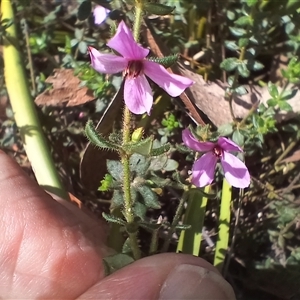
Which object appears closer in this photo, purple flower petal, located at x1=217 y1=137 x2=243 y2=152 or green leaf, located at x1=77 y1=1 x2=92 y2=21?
purple flower petal, located at x1=217 y1=137 x2=243 y2=152

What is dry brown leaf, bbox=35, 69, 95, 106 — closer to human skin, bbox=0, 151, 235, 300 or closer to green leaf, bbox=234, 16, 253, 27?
human skin, bbox=0, 151, 235, 300

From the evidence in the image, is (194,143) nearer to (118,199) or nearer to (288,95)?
(118,199)

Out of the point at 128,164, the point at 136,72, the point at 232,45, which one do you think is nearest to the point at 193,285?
the point at 128,164

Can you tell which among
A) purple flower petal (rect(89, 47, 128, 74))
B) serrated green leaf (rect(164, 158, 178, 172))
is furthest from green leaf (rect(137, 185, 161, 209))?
purple flower petal (rect(89, 47, 128, 74))

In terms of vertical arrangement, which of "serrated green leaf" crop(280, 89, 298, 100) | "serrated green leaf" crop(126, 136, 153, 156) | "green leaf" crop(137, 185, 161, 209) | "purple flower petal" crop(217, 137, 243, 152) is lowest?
"green leaf" crop(137, 185, 161, 209)

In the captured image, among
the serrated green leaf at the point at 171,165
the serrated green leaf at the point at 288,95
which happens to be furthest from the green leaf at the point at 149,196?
the serrated green leaf at the point at 288,95

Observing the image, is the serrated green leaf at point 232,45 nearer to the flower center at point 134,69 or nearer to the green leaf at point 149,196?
the green leaf at point 149,196

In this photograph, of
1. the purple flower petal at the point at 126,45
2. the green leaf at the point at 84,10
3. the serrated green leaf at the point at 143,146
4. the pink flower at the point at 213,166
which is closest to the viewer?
the purple flower petal at the point at 126,45
